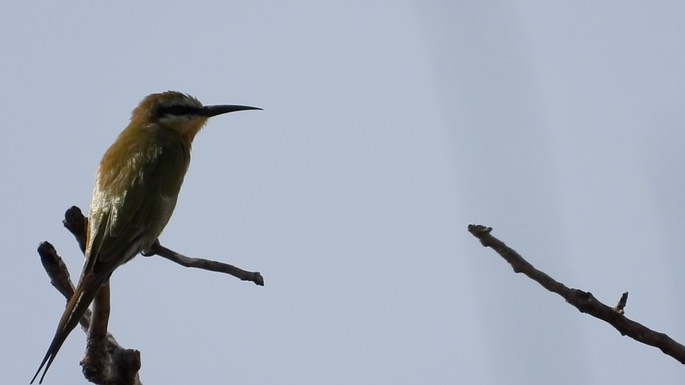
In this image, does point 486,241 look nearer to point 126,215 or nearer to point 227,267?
point 227,267

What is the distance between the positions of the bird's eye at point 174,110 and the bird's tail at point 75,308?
171 cm

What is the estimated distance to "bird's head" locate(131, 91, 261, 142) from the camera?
176 inches

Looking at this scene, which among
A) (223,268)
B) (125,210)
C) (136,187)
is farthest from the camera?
(136,187)

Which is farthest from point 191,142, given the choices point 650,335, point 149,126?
point 650,335

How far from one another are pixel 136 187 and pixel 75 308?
1.04 metres

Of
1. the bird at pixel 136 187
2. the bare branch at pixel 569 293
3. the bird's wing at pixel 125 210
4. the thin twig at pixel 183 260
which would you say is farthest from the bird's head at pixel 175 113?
the bare branch at pixel 569 293

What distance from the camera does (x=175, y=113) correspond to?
4523 millimetres

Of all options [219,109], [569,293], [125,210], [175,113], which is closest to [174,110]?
[175,113]

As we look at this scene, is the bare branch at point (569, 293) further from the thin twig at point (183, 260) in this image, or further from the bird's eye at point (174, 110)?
the bird's eye at point (174, 110)

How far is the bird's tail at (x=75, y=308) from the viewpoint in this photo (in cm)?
272

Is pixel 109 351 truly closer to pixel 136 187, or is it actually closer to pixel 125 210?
pixel 125 210

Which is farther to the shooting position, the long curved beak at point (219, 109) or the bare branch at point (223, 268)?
the long curved beak at point (219, 109)

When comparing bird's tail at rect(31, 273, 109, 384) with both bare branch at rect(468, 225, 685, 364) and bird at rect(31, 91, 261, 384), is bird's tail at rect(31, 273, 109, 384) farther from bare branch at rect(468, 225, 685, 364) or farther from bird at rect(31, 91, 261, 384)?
bare branch at rect(468, 225, 685, 364)

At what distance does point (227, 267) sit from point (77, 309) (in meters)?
0.47
